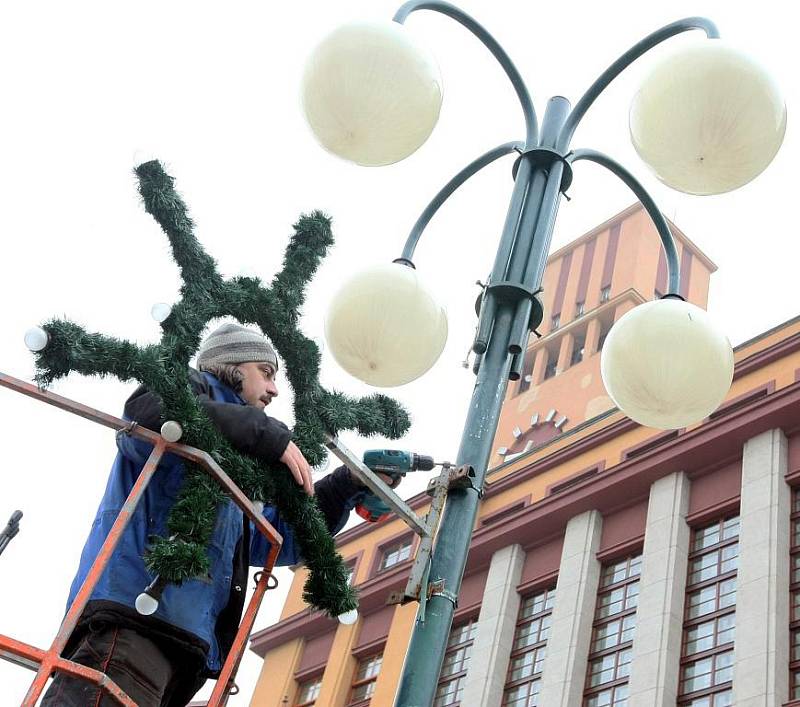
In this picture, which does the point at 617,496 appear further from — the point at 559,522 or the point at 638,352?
the point at 638,352

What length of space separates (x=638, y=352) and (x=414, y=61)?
1679mm

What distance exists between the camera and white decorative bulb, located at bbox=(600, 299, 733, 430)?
208 inches

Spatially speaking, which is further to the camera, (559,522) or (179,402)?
(559,522)

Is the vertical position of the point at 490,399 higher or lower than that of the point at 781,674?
lower

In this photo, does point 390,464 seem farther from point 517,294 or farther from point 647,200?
point 647,200

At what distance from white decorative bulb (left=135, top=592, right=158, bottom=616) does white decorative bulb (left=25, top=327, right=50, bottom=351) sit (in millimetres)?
801

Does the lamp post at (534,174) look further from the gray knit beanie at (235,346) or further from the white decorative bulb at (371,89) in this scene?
the gray knit beanie at (235,346)

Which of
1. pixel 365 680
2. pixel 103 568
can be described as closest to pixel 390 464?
pixel 103 568

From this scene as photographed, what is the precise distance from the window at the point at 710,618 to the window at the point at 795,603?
4.03 feet

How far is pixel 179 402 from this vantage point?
3658 millimetres

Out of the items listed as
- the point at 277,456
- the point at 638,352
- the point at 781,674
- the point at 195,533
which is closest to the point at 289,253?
the point at 277,456

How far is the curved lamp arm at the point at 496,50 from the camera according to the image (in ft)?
18.9

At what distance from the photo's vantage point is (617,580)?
89.3 ft

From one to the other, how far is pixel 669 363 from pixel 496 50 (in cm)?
192
